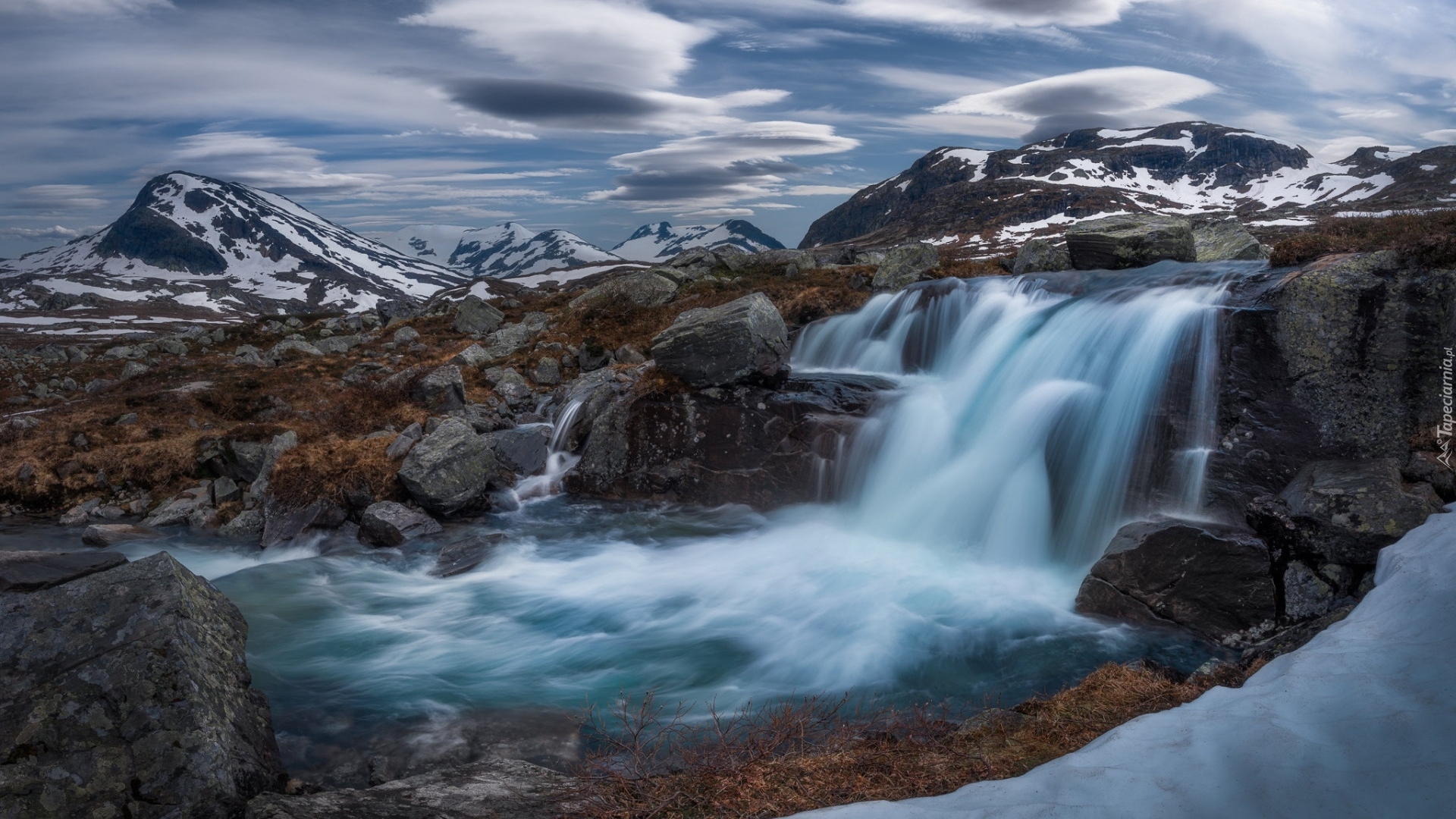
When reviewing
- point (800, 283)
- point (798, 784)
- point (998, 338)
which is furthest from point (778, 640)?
point (800, 283)

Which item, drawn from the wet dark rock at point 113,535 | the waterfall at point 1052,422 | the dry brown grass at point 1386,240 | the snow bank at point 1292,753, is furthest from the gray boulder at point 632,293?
the snow bank at point 1292,753

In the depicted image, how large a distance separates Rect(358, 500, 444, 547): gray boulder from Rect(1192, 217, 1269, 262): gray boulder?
24.4 metres

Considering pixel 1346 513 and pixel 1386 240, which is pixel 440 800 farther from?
pixel 1386 240

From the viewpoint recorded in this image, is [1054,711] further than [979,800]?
Yes

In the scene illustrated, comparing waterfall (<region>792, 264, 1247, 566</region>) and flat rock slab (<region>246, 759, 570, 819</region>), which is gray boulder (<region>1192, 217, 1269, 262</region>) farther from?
flat rock slab (<region>246, 759, 570, 819</region>)

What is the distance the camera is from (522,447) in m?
20.1

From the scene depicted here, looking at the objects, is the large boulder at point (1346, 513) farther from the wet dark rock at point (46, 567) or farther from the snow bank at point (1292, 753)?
the wet dark rock at point (46, 567)

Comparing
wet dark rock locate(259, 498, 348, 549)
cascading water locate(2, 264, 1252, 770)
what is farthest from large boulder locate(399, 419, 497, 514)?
wet dark rock locate(259, 498, 348, 549)

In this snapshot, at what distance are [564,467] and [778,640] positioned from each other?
31.8ft

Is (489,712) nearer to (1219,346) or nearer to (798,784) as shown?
(798,784)

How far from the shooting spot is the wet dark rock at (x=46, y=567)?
8.01m

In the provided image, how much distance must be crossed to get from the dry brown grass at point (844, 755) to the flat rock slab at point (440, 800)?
384mm

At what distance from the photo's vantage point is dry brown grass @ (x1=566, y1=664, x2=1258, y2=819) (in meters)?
5.42

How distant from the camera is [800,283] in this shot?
31.9m
